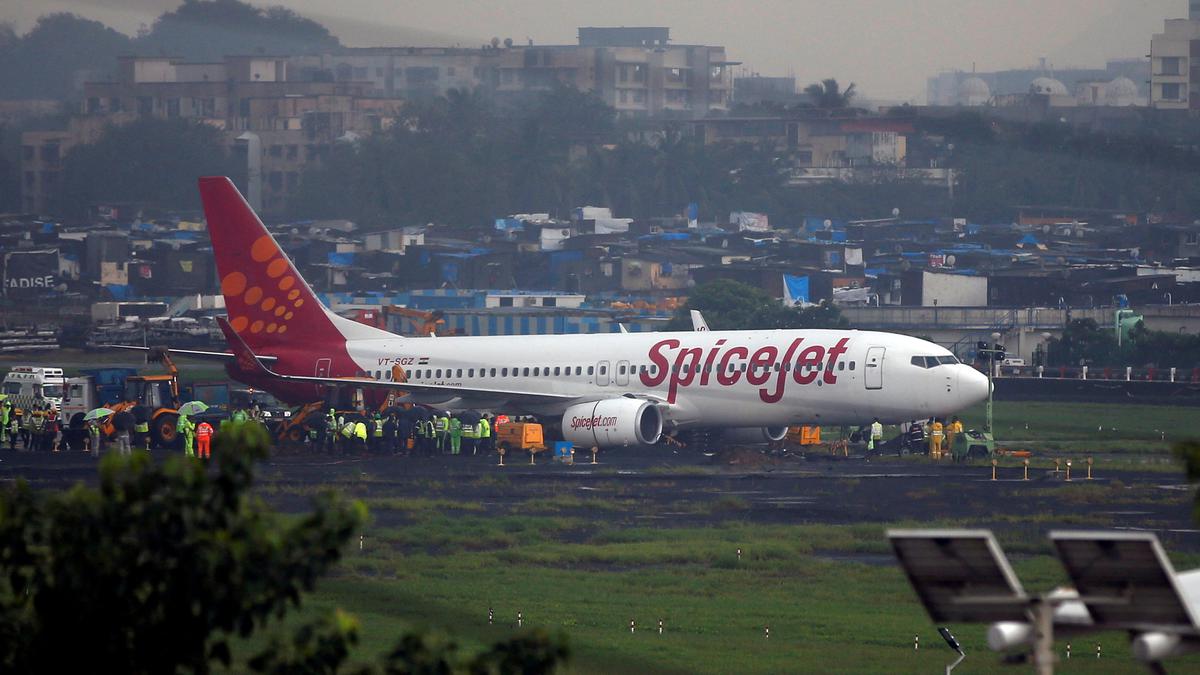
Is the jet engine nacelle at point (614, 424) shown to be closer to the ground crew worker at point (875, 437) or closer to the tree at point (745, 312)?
the ground crew worker at point (875, 437)

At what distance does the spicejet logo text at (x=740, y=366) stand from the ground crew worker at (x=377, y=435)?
304 inches

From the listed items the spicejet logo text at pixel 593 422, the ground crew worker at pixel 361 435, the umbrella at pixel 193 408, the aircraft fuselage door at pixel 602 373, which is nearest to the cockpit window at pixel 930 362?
the spicejet logo text at pixel 593 422

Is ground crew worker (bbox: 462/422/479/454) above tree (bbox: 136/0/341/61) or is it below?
below

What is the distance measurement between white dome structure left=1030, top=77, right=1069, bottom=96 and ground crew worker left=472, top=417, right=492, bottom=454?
100 meters

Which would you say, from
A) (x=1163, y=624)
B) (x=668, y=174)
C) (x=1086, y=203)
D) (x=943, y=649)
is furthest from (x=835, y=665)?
(x=668, y=174)

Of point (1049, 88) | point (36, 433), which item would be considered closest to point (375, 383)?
point (36, 433)

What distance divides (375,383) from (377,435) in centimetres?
149

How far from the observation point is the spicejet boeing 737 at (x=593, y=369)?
46.7 m

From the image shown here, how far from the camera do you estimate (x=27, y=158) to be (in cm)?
13812

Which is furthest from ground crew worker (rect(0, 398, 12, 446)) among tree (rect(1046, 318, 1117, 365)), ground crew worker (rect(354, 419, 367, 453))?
tree (rect(1046, 318, 1117, 365))

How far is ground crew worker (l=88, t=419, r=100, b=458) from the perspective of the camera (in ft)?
169

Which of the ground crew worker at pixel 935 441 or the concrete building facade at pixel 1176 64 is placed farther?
the concrete building facade at pixel 1176 64

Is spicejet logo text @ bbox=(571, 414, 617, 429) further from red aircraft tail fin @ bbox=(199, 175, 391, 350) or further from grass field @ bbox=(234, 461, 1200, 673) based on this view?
grass field @ bbox=(234, 461, 1200, 673)

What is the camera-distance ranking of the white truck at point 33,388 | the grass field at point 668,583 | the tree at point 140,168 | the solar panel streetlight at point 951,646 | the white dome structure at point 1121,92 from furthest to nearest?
1. the white dome structure at point 1121,92
2. the tree at point 140,168
3. the white truck at point 33,388
4. the grass field at point 668,583
5. the solar panel streetlight at point 951,646
